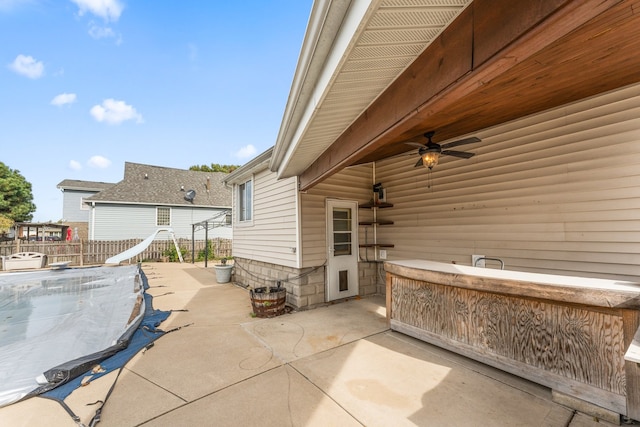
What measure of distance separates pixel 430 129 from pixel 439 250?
2.20m

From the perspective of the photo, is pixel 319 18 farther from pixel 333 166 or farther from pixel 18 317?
pixel 18 317

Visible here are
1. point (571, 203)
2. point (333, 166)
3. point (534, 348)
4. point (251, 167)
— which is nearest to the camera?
point (534, 348)

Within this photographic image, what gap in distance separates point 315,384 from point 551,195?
3.59 metres

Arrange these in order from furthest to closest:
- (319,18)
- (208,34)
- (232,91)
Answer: (232,91) < (208,34) < (319,18)

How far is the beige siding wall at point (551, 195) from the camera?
2707 millimetres

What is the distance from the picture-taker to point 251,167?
20.1ft

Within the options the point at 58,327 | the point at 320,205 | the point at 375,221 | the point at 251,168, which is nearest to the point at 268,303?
the point at 320,205

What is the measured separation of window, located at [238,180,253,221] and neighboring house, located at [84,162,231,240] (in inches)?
216

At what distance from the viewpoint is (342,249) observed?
5.50 metres

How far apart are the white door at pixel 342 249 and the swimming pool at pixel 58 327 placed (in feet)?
11.1

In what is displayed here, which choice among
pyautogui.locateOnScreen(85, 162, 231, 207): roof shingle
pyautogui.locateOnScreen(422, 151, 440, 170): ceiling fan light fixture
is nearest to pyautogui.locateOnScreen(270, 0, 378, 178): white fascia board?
pyautogui.locateOnScreen(422, 151, 440, 170): ceiling fan light fixture

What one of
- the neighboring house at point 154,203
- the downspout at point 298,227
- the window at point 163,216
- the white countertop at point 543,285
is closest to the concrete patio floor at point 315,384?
the white countertop at point 543,285

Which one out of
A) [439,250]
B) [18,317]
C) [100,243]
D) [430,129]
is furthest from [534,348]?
[100,243]

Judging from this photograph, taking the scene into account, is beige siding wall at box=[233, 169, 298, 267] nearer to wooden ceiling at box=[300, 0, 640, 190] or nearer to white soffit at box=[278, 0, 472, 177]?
wooden ceiling at box=[300, 0, 640, 190]
